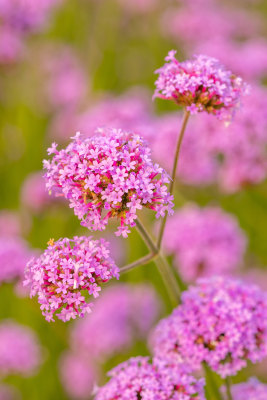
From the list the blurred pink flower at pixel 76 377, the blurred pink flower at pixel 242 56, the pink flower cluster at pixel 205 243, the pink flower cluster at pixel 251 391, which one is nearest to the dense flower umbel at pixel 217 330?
the pink flower cluster at pixel 251 391

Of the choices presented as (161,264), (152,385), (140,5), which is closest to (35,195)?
(161,264)

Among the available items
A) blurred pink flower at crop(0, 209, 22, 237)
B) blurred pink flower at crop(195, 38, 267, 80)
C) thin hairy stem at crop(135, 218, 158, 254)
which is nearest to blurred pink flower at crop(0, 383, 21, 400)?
blurred pink flower at crop(0, 209, 22, 237)

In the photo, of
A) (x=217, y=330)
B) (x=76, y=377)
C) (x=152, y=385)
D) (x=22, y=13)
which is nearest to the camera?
(x=152, y=385)

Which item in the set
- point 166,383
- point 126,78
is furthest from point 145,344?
point 126,78

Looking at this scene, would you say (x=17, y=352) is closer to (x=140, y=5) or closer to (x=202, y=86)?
(x=202, y=86)

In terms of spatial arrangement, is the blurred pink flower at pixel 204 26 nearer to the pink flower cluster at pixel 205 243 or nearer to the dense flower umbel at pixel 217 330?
the pink flower cluster at pixel 205 243

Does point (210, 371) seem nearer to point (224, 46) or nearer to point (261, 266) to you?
point (261, 266)
